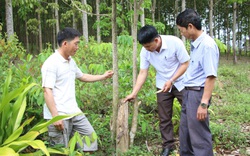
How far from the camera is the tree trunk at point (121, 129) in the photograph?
3240 millimetres

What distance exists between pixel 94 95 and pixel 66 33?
1333 mm

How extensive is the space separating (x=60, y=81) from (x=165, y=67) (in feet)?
4.08

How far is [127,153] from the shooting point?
10.7 ft

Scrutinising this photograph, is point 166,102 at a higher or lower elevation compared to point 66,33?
lower

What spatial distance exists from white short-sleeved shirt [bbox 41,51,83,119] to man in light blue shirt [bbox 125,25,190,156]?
0.66 m

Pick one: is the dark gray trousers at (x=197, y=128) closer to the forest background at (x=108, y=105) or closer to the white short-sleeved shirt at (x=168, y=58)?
the white short-sleeved shirt at (x=168, y=58)

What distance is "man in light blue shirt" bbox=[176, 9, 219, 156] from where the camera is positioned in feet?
8.21

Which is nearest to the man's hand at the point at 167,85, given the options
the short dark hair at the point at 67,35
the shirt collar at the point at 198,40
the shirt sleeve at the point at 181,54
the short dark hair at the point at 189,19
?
the shirt sleeve at the point at 181,54

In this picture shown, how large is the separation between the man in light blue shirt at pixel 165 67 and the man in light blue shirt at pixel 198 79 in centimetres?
49

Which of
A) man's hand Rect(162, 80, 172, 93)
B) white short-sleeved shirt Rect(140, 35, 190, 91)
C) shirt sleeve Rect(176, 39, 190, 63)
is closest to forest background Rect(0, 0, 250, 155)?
white short-sleeved shirt Rect(140, 35, 190, 91)

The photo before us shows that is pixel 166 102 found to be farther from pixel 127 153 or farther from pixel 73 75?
pixel 73 75

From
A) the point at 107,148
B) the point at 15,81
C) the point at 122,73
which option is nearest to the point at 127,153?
the point at 107,148

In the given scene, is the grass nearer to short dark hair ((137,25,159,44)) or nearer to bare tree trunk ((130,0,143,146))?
bare tree trunk ((130,0,143,146))

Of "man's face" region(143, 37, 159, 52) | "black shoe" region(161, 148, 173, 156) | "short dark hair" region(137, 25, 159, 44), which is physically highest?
"short dark hair" region(137, 25, 159, 44)
